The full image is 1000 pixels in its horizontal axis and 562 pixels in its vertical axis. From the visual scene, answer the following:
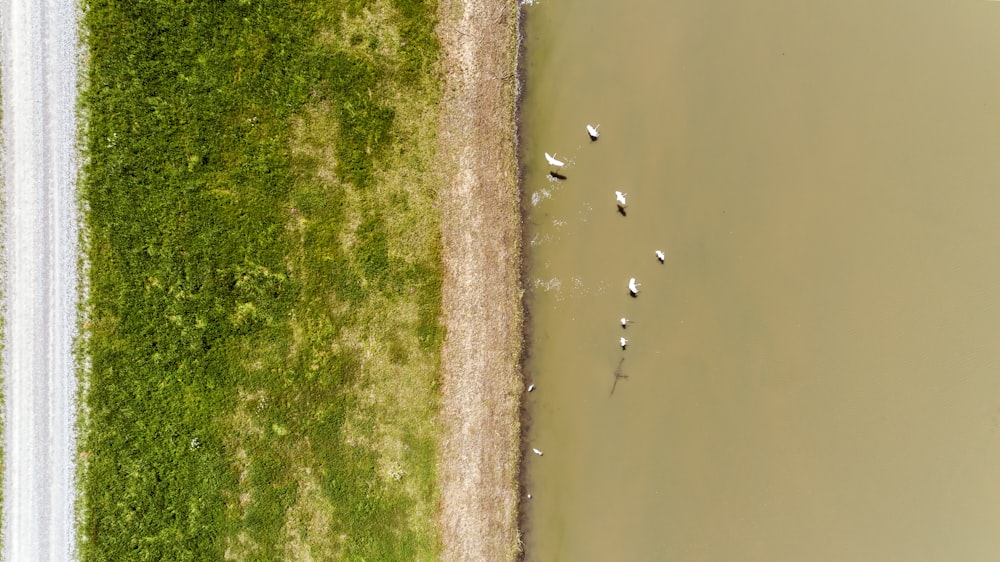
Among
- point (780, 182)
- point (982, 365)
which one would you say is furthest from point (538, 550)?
point (982, 365)

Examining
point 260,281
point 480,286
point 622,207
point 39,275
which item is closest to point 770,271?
point 622,207

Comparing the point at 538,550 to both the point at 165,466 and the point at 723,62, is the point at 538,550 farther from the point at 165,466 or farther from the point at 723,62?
the point at 723,62

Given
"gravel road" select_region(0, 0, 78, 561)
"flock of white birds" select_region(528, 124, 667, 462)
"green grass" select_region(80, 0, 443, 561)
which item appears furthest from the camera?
"flock of white birds" select_region(528, 124, 667, 462)

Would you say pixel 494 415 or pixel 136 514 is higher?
pixel 494 415

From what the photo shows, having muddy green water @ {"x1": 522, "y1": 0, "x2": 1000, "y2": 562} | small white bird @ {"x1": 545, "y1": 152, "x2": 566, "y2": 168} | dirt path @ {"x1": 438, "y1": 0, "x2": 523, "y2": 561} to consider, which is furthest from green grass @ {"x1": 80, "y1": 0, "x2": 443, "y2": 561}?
muddy green water @ {"x1": 522, "y1": 0, "x2": 1000, "y2": 562}

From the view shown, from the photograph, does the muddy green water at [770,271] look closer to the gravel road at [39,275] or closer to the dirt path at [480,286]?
the dirt path at [480,286]

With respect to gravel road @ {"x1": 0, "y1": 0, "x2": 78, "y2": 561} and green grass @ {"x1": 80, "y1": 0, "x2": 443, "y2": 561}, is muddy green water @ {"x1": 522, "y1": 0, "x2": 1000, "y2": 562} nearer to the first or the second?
green grass @ {"x1": 80, "y1": 0, "x2": 443, "y2": 561}
